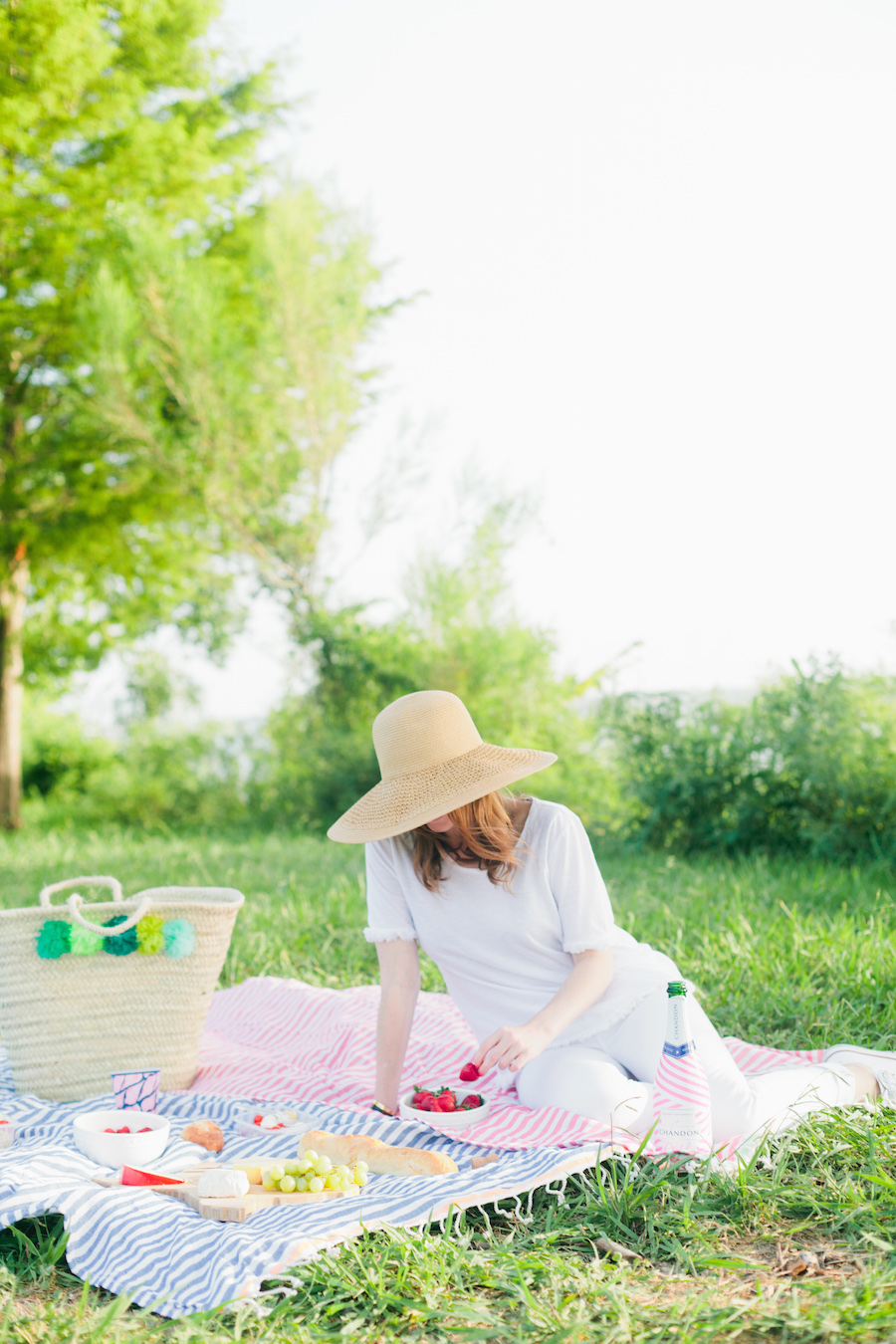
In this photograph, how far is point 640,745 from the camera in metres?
7.35

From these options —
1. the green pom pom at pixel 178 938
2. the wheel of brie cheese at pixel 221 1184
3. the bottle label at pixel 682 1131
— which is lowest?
the bottle label at pixel 682 1131

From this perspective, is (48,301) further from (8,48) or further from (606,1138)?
(606,1138)

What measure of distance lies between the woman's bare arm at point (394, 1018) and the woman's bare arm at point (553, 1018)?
0.33 metres

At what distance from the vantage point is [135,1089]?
2.93 meters

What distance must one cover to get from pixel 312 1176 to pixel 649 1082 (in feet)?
2.82

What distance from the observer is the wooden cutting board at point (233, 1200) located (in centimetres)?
219

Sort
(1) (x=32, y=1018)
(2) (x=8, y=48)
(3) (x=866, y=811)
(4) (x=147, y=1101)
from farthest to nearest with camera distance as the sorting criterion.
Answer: (2) (x=8, y=48) < (3) (x=866, y=811) < (1) (x=32, y=1018) < (4) (x=147, y=1101)

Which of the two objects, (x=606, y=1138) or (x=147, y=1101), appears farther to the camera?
(x=147, y=1101)

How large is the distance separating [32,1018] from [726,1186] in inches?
80.9

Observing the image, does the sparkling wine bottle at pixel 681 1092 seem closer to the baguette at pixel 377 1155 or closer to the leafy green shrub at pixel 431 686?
the baguette at pixel 377 1155

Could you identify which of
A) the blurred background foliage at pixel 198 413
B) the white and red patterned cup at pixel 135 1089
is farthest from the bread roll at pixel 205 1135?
the blurred background foliage at pixel 198 413

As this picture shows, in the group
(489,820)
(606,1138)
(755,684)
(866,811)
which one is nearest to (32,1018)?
(489,820)

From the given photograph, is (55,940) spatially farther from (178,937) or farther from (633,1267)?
(633,1267)

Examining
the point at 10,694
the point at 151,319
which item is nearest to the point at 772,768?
the point at 151,319
